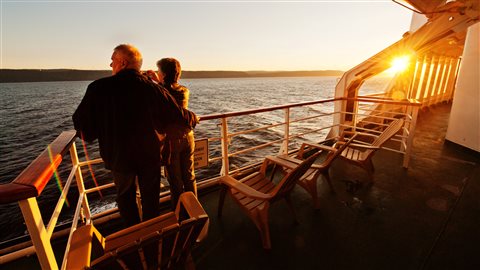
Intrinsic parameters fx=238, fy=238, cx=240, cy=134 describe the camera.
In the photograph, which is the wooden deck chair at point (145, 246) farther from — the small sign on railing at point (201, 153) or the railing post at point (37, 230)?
the small sign on railing at point (201, 153)

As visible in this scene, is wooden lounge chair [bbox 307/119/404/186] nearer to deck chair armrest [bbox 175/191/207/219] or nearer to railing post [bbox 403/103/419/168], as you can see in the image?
railing post [bbox 403/103/419/168]

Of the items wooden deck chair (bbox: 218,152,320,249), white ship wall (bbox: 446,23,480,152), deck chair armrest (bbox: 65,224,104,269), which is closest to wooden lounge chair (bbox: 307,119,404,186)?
wooden deck chair (bbox: 218,152,320,249)

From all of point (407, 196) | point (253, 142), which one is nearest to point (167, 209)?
point (407, 196)

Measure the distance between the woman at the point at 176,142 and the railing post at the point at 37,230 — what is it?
951 millimetres

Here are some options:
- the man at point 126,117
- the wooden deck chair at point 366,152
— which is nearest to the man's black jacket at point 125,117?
the man at point 126,117

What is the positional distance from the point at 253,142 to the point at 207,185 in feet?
38.9

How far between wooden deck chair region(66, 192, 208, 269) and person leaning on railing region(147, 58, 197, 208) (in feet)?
2.00

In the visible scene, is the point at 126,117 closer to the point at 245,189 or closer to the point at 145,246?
the point at 145,246

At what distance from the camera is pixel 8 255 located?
194 cm

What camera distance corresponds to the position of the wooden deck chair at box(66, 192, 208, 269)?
3.09ft

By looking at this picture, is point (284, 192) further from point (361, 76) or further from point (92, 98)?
point (361, 76)

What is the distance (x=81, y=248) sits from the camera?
115 cm

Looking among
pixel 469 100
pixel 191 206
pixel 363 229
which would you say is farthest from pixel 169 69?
pixel 469 100

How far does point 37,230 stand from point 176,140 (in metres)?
1.22
